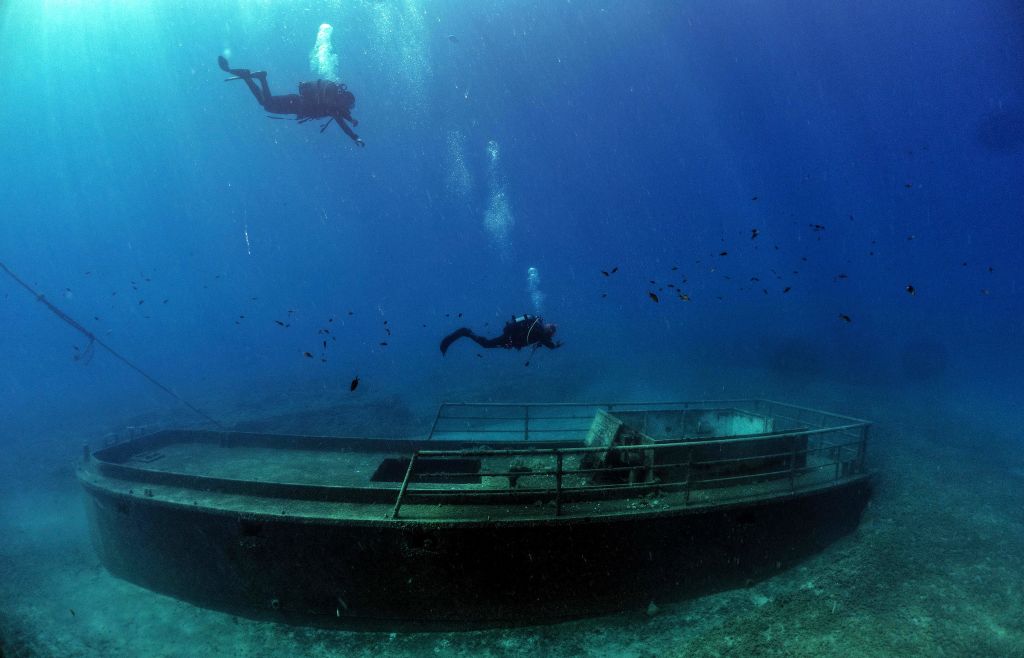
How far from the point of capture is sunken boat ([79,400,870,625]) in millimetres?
6406

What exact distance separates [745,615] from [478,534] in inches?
172

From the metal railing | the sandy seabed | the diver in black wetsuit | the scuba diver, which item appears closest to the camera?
the sandy seabed

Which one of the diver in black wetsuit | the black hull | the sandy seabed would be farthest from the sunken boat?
the diver in black wetsuit

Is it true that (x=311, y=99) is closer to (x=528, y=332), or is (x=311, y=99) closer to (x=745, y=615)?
(x=528, y=332)

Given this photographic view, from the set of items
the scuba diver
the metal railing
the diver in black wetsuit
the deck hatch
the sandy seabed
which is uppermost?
the scuba diver

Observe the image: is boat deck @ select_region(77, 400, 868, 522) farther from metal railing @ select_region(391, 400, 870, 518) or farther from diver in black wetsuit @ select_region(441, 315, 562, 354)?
diver in black wetsuit @ select_region(441, 315, 562, 354)

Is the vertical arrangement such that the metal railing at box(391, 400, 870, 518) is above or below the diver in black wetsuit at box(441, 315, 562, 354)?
below

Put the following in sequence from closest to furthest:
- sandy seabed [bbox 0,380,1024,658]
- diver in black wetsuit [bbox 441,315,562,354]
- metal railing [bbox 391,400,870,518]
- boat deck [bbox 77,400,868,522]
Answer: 1. sandy seabed [bbox 0,380,1024,658]
2. boat deck [bbox 77,400,868,522]
3. metal railing [bbox 391,400,870,518]
4. diver in black wetsuit [bbox 441,315,562,354]

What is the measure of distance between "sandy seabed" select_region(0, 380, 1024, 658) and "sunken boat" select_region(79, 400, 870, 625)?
263 mm

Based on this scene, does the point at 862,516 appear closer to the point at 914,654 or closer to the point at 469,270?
the point at 914,654

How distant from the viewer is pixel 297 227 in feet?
551

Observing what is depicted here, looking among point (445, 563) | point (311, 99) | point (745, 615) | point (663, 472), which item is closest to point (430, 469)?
point (445, 563)

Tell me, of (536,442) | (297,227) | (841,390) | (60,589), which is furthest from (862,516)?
(297,227)

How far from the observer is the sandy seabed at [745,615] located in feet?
20.8
